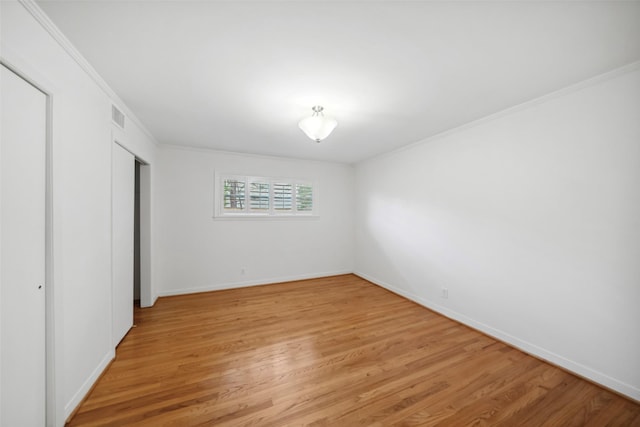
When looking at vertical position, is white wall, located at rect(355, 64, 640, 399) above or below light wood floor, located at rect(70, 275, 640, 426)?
above

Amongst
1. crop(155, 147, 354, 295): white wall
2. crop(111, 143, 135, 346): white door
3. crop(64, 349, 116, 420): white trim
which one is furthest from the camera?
crop(155, 147, 354, 295): white wall

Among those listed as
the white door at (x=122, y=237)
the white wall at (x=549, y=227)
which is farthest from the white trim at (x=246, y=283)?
the white wall at (x=549, y=227)

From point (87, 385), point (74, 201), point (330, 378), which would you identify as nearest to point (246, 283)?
point (87, 385)

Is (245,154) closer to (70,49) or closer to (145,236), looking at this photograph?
(145,236)

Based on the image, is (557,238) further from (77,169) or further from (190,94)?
(77,169)

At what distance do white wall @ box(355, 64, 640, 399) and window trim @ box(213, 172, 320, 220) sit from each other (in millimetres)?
2191

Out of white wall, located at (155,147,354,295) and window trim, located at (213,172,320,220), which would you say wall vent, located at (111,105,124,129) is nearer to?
white wall, located at (155,147,354,295)

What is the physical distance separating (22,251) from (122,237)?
4.49ft

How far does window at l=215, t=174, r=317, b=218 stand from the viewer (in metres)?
4.11

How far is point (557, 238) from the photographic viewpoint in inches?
82.4

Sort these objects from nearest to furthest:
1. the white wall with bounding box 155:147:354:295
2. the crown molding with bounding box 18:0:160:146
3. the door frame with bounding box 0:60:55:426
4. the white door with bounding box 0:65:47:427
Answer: the white door with bounding box 0:65:47:427 → the crown molding with bounding box 18:0:160:146 → the door frame with bounding box 0:60:55:426 → the white wall with bounding box 155:147:354:295

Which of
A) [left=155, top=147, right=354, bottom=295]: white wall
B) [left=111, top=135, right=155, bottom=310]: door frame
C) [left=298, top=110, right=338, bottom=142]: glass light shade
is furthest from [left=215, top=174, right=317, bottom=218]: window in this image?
[left=298, top=110, right=338, bottom=142]: glass light shade

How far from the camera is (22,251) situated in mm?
1181

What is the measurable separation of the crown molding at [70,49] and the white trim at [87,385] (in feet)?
7.53
